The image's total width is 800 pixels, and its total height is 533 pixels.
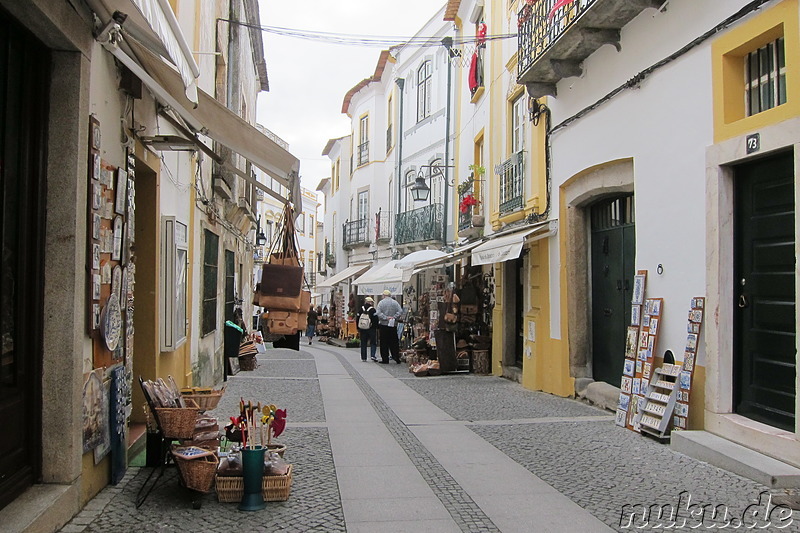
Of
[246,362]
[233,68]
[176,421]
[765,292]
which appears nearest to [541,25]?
[765,292]

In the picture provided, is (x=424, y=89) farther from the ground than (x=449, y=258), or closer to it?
farther from the ground

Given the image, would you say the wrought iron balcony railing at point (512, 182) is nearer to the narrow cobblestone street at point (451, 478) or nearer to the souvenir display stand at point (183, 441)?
the narrow cobblestone street at point (451, 478)

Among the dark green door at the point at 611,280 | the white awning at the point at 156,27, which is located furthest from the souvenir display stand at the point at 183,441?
the dark green door at the point at 611,280

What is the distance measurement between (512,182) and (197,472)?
901 cm

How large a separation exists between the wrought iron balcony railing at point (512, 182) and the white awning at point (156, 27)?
7971mm

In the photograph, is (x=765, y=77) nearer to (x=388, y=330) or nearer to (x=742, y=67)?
(x=742, y=67)

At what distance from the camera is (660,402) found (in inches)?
280

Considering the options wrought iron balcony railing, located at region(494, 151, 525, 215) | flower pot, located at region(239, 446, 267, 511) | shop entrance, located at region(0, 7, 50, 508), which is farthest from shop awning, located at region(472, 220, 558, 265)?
shop entrance, located at region(0, 7, 50, 508)

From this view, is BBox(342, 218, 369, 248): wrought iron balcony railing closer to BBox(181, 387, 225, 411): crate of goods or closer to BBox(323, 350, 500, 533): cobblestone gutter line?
BBox(323, 350, 500, 533): cobblestone gutter line

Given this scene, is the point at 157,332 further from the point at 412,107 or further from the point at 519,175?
the point at 412,107

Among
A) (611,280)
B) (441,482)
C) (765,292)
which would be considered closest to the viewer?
(441,482)

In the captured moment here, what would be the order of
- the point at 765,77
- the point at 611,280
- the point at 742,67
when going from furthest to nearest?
1. the point at 611,280
2. the point at 742,67
3. the point at 765,77

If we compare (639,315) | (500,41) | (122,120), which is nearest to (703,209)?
(639,315)

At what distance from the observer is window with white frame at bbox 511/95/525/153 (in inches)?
492
